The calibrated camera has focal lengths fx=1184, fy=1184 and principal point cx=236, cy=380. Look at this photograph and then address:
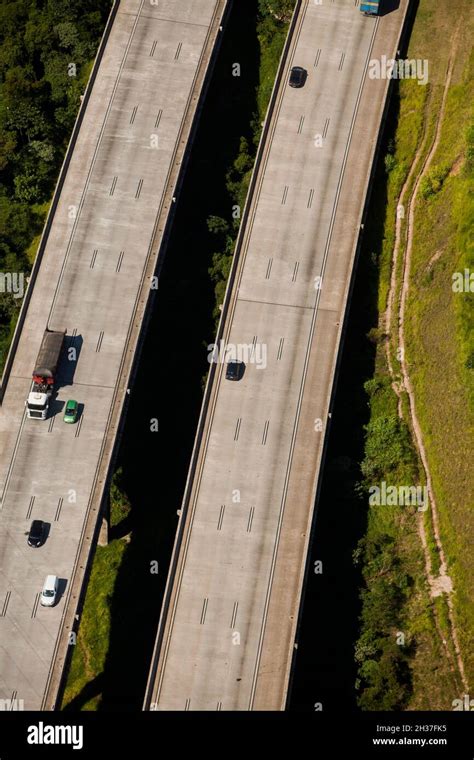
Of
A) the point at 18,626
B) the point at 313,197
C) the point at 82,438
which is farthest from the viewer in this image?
the point at 313,197

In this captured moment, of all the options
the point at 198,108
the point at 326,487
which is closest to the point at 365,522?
the point at 326,487

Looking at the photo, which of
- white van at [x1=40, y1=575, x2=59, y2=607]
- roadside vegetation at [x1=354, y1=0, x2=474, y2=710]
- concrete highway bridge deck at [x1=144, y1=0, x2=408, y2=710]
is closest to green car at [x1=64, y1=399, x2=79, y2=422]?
concrete highway bridge deck at [x1=144, y1=0, x2=408, y2=710]

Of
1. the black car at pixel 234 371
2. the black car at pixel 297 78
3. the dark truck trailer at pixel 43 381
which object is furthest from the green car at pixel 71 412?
the black car at pixel 297 78

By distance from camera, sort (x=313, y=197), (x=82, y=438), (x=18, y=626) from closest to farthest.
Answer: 1. (x=18, y=626)
2. (x=82, y=438)
3. (x=313, y=197)

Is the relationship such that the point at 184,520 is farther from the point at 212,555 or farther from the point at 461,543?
the point at 461,543

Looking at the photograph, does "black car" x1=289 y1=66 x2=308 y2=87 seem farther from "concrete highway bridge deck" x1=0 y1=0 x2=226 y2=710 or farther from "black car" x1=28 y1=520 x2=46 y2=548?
"black car" x1=28 y1=520 x2=46 y2=548

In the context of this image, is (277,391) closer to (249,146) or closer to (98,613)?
(98,613)
